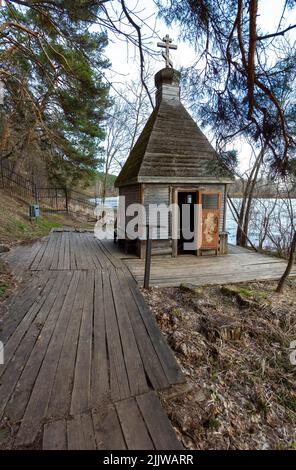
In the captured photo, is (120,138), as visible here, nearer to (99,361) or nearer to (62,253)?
(62,253)

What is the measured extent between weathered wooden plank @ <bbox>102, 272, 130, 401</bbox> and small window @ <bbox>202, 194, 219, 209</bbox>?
439 centimetres

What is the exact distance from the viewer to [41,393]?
1.92 metres

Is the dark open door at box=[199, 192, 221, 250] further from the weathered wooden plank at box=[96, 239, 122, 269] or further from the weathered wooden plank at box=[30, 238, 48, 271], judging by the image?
the weathered wooden plank at box=[30, 238, 48, 271]

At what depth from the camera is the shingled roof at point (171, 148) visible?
640 cm

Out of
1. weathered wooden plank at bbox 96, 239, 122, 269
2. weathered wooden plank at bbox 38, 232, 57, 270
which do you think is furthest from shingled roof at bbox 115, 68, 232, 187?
weathered wooden plank at bbox 38, 232, 57, 270

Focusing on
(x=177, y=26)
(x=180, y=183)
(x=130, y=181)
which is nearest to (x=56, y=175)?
(x=130, y=181)

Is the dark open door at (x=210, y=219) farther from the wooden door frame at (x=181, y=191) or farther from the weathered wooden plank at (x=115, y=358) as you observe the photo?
the weathered wooden plank at (x=115, y=358)

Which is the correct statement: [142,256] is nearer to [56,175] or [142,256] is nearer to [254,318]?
[254,318]

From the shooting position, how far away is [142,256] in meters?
6.48

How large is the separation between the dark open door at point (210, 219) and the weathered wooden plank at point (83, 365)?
433 centimetres

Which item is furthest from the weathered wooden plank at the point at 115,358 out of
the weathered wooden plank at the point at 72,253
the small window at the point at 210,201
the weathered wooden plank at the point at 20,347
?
the small window at the point at 210,201

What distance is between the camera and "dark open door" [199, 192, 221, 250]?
6.80 meters

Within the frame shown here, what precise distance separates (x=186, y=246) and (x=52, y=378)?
565 centimetres

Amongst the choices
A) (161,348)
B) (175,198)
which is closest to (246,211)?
(175,198)
